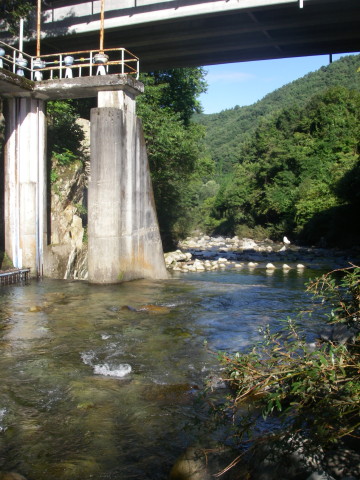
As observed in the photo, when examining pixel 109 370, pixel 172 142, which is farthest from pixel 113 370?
pixel 172 142

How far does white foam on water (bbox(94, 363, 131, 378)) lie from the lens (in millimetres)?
6836

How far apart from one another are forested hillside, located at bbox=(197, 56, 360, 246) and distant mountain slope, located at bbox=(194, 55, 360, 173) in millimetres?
33168

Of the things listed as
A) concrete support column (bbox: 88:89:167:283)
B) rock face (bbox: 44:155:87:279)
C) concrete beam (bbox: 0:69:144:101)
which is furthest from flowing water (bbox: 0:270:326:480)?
concrete beam (bbox: 0:69:144:101)

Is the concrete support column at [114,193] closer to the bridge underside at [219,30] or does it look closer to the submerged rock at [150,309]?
the submerged rock at [150,309]

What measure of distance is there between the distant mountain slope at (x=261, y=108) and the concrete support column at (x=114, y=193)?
65569 millimetres

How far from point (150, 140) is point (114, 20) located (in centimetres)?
625

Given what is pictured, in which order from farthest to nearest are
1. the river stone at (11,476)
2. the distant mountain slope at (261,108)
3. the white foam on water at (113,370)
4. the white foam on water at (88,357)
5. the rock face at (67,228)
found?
the distant mountain slope at (261,108), the rock face at (67,228), the white foam on water at (88,357), the white foam on water at (113,370), the river stone at (11,476)

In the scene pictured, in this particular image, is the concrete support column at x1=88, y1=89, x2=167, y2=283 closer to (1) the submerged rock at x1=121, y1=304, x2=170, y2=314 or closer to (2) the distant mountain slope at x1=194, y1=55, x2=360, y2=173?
(1) the submerged rock at x1=121, y1=304, x2=170, y2=314

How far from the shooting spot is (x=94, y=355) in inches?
300

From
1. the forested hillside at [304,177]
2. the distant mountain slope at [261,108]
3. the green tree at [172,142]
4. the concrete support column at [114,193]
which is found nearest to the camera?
the concrete support column at [114,193]

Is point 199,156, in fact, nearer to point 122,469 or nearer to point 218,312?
point 218,312

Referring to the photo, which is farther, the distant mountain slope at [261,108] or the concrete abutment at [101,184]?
the distant mountain slope at [261,108]

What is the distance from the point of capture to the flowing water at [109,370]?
4.70 m

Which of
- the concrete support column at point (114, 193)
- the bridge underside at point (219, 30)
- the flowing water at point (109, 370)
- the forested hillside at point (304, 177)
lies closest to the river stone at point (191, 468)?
the flowing water at point (109, 370)
